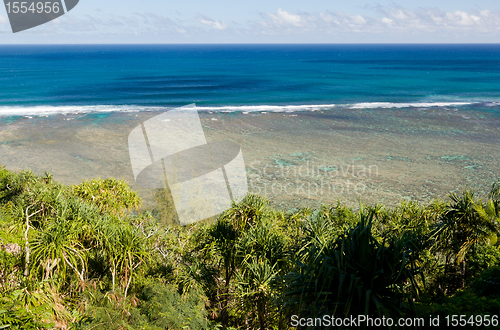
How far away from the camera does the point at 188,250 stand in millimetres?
12492

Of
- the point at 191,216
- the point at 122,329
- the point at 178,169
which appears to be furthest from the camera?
the point at 178,169

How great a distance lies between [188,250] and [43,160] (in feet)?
77.0

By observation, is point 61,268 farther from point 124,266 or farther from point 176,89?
point 176,89

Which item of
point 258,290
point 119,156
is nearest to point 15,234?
point 258,290

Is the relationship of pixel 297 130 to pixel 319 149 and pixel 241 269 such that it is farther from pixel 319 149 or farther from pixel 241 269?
pixel 241 269
